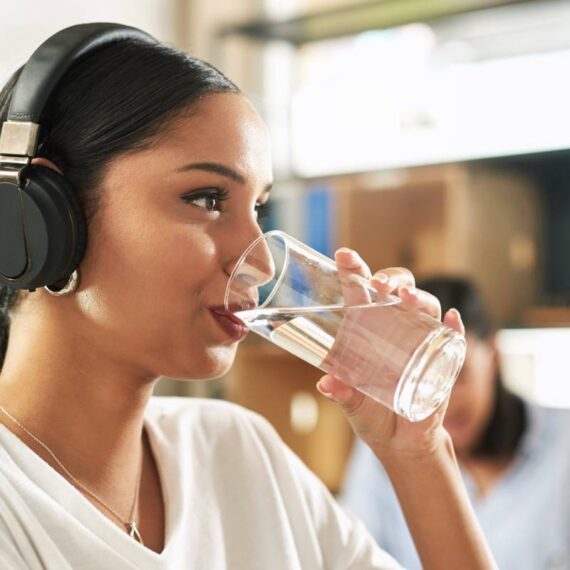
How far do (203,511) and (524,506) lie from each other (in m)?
1.48

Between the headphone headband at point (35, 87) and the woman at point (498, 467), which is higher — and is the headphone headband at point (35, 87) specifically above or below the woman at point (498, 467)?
above

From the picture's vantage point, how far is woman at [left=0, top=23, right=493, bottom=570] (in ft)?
3.30

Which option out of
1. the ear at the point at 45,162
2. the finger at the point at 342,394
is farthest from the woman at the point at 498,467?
the ear at the point at 45,162

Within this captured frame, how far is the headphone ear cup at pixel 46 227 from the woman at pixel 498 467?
5.11ft

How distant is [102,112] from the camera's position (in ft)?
3.37

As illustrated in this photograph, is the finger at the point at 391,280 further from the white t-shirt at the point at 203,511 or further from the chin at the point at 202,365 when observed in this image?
the white t-shirt at the point at 203,511

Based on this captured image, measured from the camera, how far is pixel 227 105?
107 cm

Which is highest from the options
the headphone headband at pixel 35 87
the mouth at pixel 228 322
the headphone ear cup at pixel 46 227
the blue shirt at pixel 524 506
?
the headphone headband at pixel 35 87

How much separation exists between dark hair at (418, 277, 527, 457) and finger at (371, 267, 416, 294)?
4.56 feet

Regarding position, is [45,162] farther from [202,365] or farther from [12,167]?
[202,365]

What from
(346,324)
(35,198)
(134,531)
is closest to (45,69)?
(35,198)

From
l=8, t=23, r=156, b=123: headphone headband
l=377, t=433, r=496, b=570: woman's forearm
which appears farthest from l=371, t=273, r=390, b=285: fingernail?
l=8, t=23, r=156, b=123: headphone headband

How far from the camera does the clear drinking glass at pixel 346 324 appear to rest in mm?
957

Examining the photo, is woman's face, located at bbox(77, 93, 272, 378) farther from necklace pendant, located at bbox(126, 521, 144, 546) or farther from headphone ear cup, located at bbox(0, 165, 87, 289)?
necklace pendant, located at bbox(126, 521, 144, 546)
